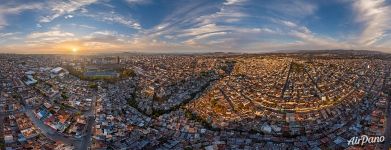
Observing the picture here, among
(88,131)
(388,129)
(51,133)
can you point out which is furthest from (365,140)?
(51,133)

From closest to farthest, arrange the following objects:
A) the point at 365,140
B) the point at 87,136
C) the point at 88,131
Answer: the point at 365,140 → the point at 87,136 → the point at 88,131

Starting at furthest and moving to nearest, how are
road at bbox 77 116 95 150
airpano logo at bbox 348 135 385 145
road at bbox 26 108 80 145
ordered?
road at bbox 26 108 80 145 → road at bbox 77 116 95 150 → airpano logo at bbox 348 135 385 145

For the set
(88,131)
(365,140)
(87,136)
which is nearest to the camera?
(365,140)

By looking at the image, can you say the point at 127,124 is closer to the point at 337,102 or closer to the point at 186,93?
the point at 186,93

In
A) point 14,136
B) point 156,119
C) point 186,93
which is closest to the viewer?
point 14,136

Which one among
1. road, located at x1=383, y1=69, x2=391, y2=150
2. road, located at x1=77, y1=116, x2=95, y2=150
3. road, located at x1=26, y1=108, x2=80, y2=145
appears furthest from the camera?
road, located at x1=26, y1=108, x2=80, y2=145

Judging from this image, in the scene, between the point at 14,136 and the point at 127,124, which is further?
the point at 127,124

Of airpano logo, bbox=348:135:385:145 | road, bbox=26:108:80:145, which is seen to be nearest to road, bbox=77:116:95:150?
road, bbox=26:108:80:145

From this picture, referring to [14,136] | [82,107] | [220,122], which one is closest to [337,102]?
[220,122]

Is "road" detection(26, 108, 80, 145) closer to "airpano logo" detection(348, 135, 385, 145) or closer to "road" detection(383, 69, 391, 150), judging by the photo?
"airpano logo" detection(348, 135, 385, 145)

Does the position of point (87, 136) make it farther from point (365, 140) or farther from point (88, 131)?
point (365, 140)

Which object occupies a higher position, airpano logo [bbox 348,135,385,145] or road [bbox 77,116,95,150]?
airpano logo [bbox 348,135,385,145]
